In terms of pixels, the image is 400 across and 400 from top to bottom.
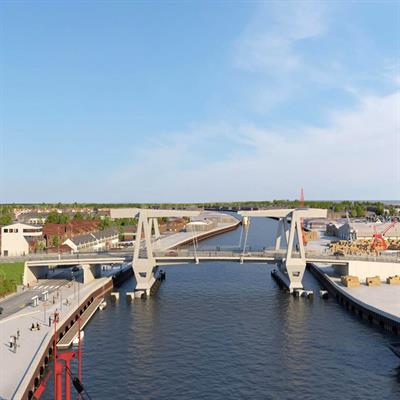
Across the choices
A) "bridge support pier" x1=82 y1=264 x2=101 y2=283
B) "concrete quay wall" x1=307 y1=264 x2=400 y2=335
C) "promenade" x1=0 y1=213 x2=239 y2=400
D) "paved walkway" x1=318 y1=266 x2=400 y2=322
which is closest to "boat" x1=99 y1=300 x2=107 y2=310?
"promenade" x1=0 y1=213 x2=239 y2=400

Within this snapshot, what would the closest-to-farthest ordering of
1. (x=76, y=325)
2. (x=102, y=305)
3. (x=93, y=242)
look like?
(x=76, y=325)
(x=102, y=305)
(x=93, y=242)

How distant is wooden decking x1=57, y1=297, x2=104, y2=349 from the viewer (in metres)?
47.6

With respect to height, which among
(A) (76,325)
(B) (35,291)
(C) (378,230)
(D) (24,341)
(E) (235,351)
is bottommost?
(E) (235,351)

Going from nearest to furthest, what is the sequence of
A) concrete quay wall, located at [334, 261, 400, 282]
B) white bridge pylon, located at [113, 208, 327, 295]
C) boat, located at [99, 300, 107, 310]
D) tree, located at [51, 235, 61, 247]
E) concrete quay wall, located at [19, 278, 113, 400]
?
concrete quay wall, located at [19, 278, 113, 400], boat, located at [99, 300, 107, 310], white bridge pylon, located at [113, 208, 327, 295], concrete quay wall, located at [334, 261, 400, 282], tree, located at [51, 235, 61, 247]

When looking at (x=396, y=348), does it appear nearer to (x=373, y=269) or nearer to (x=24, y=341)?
(x=373, y=269)

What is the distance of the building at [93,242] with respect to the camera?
101 meters

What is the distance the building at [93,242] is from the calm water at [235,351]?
114 feet

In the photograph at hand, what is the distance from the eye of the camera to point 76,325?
54.4 metres

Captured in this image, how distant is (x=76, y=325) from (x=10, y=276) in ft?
76.5

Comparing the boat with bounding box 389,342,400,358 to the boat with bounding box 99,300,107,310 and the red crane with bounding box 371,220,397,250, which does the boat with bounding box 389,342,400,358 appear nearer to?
the boat with bounding box 99,300,107,310

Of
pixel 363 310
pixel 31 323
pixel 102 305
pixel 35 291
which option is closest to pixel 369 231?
pixel 363 310

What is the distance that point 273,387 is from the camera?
38094mm

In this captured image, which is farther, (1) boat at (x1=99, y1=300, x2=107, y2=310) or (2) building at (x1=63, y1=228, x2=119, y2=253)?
(2) building at (x1=63, y1=228, x2=119, y2=253)

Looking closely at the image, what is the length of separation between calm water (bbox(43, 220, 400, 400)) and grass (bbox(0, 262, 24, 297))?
15463 millimetres
